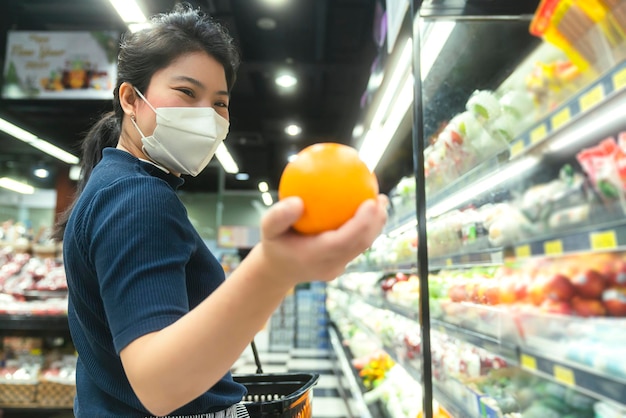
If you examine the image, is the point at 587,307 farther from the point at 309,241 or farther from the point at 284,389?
the point at 284,389

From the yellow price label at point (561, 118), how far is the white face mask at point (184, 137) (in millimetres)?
726

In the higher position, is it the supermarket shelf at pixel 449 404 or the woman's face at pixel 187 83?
the woman's face at pixel 187 83

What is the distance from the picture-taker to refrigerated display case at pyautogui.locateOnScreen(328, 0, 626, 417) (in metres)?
0.87

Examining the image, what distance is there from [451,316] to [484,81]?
1019 mm

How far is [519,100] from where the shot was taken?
4.10 feet

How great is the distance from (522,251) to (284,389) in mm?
931

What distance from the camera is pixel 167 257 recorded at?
63 centimetres

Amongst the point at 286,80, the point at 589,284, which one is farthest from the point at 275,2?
the point at 589,284

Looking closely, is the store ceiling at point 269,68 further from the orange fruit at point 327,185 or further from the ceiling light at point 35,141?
the orange fruit at point 327,185

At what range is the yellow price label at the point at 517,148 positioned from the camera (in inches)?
43.7

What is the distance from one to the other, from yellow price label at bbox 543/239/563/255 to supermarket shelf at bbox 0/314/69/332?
337 cm

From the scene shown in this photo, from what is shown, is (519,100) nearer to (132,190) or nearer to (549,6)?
(549,6)

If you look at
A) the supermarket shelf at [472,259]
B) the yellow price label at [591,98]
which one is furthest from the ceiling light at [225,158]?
the yellow price label at [591,98]

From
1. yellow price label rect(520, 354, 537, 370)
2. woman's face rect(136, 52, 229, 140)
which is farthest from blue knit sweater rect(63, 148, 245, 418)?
yellow price label rect(520, 354, 537, 370)
